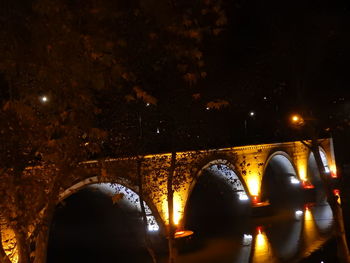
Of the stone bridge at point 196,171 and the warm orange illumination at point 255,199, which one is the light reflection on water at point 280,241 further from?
the stone bridge at point 196,171

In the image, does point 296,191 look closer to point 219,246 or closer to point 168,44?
point 219,246

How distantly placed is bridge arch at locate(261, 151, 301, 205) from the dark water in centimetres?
418

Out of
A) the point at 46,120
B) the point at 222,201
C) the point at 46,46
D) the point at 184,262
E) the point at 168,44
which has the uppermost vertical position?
the point at 168,44

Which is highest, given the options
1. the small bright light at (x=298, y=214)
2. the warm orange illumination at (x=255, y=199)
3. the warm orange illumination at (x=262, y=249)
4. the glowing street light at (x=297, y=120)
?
the glowing street light at (x=297, y=120)

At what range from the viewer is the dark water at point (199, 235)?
1803cm

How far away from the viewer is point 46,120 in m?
7.01

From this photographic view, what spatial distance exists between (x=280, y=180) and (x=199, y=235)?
44.3 ft

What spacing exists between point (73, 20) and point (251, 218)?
66.3 ft

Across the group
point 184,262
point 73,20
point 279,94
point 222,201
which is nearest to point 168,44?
point 73,20

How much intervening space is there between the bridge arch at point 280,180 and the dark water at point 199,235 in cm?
418

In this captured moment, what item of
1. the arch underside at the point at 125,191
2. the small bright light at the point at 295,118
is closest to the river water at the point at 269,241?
the arch underside at the point at 125,191

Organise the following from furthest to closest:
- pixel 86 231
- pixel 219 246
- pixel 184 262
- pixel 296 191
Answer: pixel 296 191 → pixel 86 231 → pixel 219 246 → pixel 184 262

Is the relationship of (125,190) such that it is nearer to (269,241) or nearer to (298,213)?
(269,241)

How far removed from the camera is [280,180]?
110ft
